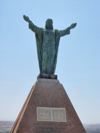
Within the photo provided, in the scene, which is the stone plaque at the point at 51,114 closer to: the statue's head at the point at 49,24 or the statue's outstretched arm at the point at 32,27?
the statue's outstretched arm at the point at 32,27

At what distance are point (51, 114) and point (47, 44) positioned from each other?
156 inches

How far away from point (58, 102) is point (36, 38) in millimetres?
3983

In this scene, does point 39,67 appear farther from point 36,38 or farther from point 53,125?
point 53,125

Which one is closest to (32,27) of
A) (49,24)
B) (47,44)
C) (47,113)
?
(49,24)

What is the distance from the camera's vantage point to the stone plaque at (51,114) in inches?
315

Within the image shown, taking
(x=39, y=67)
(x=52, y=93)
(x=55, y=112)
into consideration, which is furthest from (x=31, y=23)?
(x=55, y=112)

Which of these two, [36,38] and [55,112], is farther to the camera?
[36,38]

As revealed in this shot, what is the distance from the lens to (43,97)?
28.2ft

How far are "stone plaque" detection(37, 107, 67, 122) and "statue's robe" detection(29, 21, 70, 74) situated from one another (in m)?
2.40

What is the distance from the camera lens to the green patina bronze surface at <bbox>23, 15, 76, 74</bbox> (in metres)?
10.0

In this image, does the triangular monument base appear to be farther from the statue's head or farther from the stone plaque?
the statue's head

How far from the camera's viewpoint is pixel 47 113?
817 centimetres

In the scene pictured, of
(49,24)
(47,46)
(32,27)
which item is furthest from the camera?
(49,24)

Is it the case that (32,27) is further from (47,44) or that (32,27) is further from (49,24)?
(47,44)
